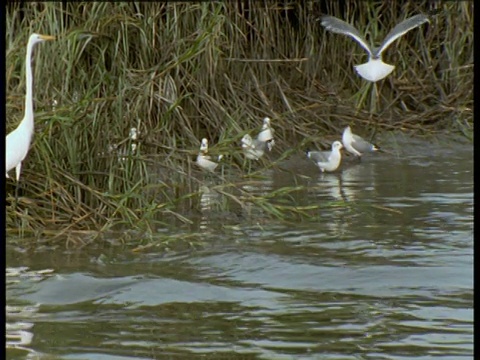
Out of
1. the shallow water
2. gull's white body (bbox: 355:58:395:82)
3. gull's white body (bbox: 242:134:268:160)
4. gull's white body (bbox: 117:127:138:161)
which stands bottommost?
the shallow water

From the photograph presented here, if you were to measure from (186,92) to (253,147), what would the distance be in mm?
1076

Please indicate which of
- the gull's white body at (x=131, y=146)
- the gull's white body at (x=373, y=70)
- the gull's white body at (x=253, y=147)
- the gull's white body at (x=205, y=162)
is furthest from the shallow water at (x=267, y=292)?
the gull's white body at (x=373, y=70)

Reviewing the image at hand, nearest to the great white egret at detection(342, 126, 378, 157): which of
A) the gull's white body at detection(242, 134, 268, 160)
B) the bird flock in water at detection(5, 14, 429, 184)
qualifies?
the bird flock in water at detection(5, 14, 429, 184)

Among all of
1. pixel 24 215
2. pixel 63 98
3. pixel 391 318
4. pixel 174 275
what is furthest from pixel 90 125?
pixel 391 318

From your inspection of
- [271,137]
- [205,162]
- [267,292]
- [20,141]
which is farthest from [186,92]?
[267,292]

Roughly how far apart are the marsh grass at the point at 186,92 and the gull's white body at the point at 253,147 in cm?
14

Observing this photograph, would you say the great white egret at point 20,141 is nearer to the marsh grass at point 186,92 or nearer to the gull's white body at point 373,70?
the marsh grass at point 186,92

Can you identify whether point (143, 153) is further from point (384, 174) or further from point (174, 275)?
point (384, 174)

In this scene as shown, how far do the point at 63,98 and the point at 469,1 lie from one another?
7.39 m

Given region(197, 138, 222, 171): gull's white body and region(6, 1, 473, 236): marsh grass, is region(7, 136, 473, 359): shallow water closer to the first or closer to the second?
region(197, 138, 222, 171): gull's white body

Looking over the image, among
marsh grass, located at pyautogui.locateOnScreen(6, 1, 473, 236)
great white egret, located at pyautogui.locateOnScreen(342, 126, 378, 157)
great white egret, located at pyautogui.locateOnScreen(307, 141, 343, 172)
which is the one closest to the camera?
marsh grass, located at pyautogui.locateOnScreen(6, 1, 473, 236)

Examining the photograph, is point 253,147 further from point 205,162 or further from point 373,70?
point 373,70

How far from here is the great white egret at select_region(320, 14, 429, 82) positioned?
12953 mm

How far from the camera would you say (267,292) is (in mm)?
6352
